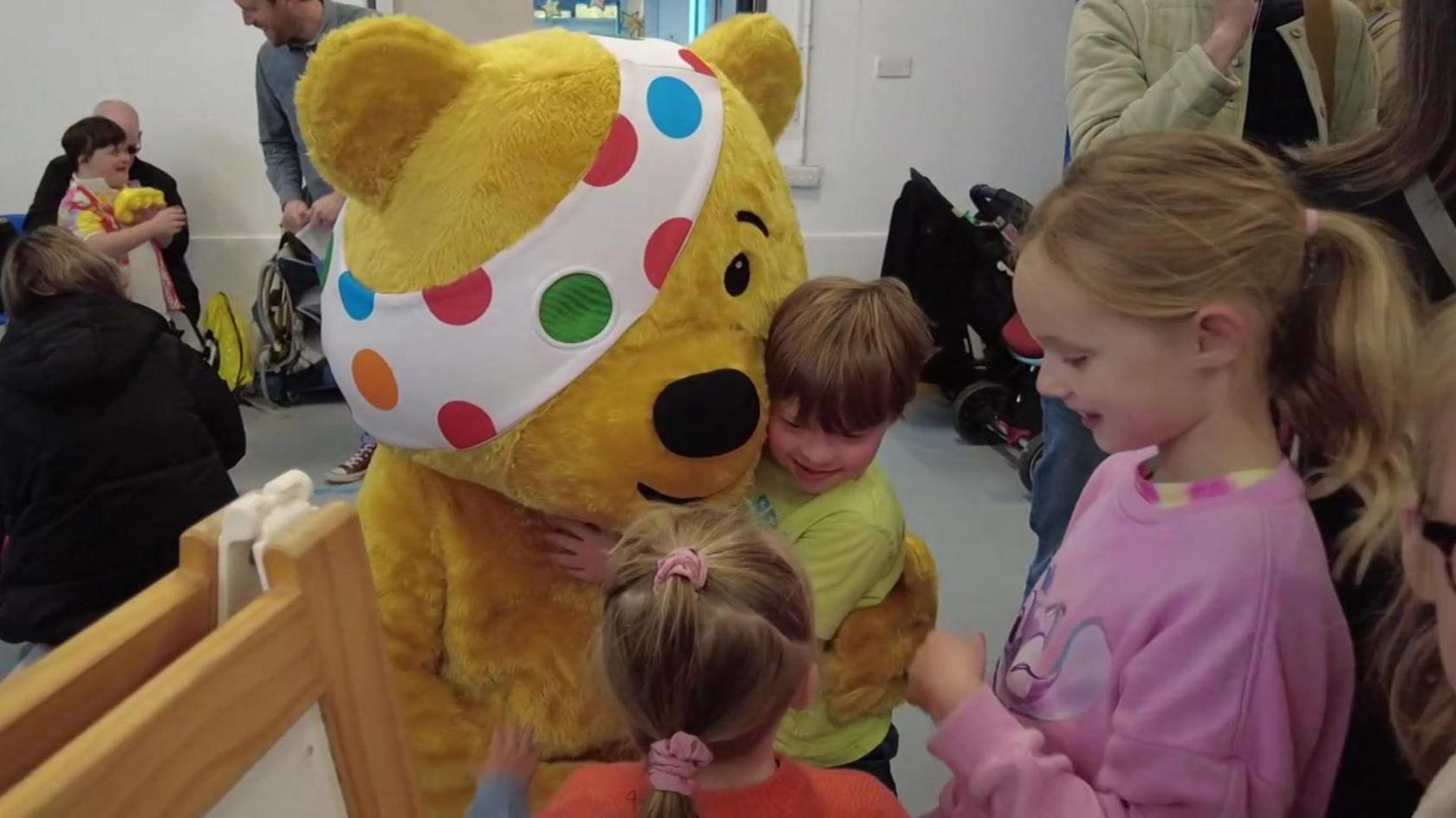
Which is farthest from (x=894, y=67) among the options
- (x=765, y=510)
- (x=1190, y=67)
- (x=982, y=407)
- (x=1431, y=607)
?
(x=1431, y=607)

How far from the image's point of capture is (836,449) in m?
1.12

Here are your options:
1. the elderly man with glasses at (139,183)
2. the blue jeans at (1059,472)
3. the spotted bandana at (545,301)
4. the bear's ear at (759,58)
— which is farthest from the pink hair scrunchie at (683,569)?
the elderly man with glasses at (139,183)

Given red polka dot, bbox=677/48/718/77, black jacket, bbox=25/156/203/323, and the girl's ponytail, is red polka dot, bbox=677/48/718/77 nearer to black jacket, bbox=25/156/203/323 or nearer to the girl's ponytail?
the girl's ponytail

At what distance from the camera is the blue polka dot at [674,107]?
102 centimetres

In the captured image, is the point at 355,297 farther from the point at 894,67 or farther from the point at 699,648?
the point at 894,67

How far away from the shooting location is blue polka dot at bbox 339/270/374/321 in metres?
1.01

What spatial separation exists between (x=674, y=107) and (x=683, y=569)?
1.49ft

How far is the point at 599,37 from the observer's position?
1.08 m

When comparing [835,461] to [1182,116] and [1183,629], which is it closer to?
[1183,629]

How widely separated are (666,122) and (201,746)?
688 millimetres

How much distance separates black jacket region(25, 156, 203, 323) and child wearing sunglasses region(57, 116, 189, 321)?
0.14 ft

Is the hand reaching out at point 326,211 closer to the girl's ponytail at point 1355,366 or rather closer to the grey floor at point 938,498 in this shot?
the grey floor at point 938,498

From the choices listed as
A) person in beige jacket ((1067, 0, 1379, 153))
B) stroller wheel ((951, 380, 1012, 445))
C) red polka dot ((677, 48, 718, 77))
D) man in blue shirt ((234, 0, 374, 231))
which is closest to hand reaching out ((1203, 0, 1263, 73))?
person in beige jacket ((1067, 0, 1379, 153))

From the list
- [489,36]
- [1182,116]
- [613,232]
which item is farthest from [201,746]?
[489,36]
